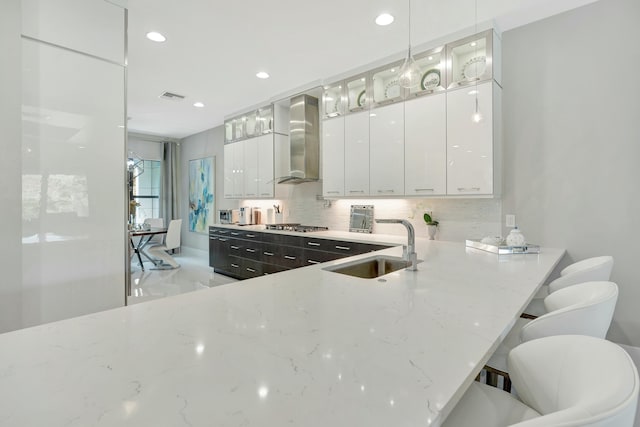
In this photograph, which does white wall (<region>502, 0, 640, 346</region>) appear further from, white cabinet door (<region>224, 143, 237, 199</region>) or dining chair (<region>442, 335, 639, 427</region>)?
white cabinet door (<region>224, 143, 237, 199</region>)

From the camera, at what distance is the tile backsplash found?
124 inches

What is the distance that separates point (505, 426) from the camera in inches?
33.3

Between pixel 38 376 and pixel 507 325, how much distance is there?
126 cm

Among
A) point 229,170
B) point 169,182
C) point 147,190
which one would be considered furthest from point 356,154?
point 147,190

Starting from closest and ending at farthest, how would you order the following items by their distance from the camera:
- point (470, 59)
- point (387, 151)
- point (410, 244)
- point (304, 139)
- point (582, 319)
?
point (582, 319), point (410, 244), point (470, 59), point (387, 151), point (304, 139)

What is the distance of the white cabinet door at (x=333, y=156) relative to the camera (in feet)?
13.1

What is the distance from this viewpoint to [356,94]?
3.91m

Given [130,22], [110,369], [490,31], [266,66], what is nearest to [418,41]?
[490,31]

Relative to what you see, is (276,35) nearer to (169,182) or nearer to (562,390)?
(562,390)

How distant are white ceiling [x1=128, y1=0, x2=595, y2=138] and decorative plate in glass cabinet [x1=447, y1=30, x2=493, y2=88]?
139 millimetres

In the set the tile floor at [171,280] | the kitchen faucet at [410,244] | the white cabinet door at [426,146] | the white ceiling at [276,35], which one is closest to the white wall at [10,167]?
the white ceiling at [276,35]

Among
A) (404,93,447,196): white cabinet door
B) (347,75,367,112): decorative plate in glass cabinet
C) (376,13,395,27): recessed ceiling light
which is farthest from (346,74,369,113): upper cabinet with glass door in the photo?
(376,13,395,27): recessed ceiling light

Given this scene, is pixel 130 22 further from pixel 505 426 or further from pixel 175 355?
pixel 505 426

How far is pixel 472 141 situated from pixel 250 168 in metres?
A: 3.56
